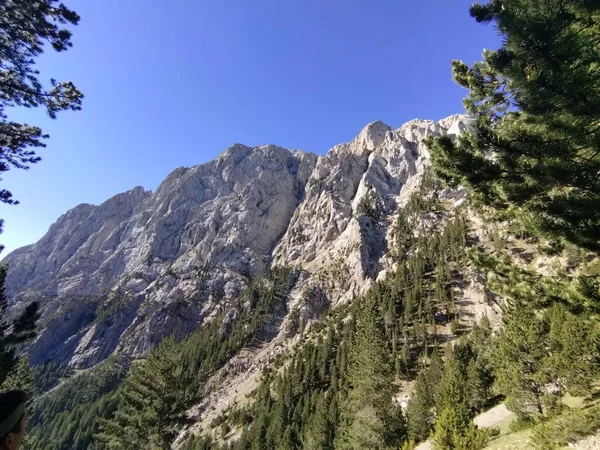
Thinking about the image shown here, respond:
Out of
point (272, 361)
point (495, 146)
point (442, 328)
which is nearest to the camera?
point (495, 146)

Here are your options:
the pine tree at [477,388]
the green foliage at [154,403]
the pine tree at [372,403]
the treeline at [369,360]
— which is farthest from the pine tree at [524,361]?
the green foliage at [154,403]

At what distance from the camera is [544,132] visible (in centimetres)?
632

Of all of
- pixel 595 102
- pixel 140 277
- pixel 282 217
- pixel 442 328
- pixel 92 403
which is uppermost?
pixel 282 217

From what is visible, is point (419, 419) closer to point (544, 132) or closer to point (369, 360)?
point (369, 360)

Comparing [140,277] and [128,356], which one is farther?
[140,277]

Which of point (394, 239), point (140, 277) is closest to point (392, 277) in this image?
point (394, 239)

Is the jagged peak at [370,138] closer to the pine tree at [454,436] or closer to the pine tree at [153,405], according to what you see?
the pine tree at [153,405]

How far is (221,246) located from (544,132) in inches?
5867

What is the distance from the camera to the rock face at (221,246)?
125 m

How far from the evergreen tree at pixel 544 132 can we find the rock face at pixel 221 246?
324ft

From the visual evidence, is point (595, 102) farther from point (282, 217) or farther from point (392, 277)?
point (282, 217)

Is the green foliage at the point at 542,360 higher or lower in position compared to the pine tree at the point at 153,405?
higher

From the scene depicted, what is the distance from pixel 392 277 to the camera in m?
97.6

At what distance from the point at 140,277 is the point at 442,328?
136m
